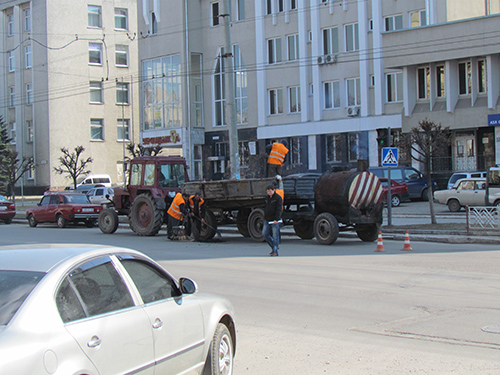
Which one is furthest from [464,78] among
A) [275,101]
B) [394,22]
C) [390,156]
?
[390,156]

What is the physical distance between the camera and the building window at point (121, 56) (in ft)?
212

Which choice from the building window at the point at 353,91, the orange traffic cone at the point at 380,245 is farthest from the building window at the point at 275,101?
the orange traffic cone at the point at 380,245

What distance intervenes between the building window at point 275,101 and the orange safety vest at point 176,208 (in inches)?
1069

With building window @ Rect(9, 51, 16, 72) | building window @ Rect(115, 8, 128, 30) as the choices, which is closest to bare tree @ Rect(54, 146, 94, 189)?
building window @ Rect(9, 51, 16, 72)

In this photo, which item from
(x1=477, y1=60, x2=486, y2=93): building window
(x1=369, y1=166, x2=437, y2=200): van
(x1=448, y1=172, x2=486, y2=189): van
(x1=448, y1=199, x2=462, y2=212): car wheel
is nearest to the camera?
(x1=448, y1=199, x2=462, y2=212): car wheel

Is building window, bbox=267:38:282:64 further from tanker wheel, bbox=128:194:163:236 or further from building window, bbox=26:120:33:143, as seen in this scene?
building window, bbox=26:120:33:143

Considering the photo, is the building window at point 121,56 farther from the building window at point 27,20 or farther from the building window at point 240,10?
the building window at point 240,10

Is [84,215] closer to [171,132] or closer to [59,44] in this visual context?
[171,132]

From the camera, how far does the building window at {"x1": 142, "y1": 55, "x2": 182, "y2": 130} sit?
50406 millimetres

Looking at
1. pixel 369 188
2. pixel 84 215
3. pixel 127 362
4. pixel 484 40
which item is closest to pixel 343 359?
pixel 127 362

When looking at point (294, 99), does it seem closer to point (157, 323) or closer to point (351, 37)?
point (351, 37)

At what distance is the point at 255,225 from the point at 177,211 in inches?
99.4

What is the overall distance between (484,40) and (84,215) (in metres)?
22.9

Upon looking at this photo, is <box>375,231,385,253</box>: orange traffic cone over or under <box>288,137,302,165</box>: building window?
under
